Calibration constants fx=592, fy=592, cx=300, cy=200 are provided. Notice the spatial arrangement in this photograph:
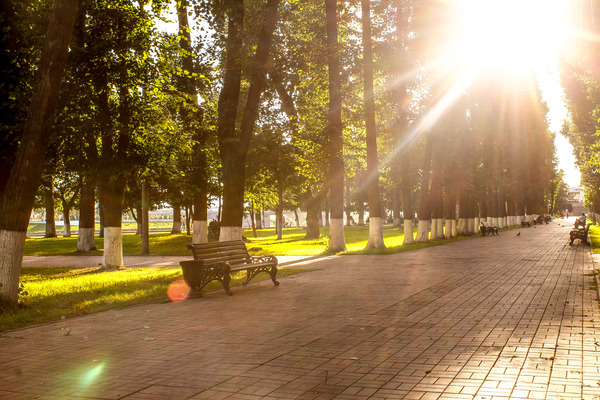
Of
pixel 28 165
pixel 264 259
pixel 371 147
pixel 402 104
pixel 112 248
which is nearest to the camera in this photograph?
pixel 28 165

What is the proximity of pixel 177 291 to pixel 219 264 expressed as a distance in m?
1.31

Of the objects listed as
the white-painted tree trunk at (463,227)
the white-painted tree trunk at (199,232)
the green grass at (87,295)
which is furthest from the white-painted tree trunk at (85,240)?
the white-painted tree trunk at (463,227)

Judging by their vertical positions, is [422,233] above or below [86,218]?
below

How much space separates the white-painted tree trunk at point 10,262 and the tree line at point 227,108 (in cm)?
2

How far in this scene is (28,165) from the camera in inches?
377

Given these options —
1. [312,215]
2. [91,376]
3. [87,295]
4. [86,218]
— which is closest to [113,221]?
[87,295]

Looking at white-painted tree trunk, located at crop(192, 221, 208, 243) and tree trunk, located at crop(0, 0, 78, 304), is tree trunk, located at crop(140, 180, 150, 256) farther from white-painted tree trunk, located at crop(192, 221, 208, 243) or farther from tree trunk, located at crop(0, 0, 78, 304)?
tree trunk, located at crop(0, 0, 78, 304)

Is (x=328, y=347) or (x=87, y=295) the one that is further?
(x=87, y=295)

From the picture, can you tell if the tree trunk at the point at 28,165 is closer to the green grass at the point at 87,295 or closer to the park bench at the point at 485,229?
the green grass at the point at 87,295

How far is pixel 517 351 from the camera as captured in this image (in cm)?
602

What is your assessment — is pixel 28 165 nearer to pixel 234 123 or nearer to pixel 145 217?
pixel 234 123

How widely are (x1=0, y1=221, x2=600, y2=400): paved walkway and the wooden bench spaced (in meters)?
0.37

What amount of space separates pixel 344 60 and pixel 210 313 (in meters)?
16.8

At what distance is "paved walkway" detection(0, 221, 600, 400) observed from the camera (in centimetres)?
497
